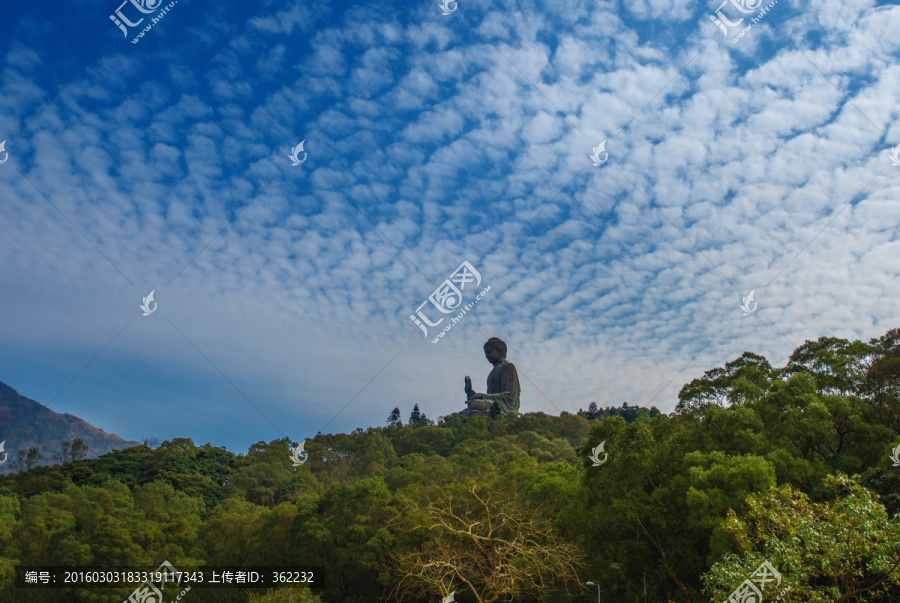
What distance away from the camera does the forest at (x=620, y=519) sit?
9805mm

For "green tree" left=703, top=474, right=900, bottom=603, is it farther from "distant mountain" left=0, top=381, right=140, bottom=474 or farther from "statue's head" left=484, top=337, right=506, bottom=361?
"distant mountain" left=0, top=381, right=140, bottom=474

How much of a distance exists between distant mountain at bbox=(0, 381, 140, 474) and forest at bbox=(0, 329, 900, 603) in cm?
9923

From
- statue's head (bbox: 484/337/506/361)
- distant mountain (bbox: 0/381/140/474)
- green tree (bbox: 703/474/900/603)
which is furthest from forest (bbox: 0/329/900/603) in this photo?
distant mountain (bbox: 0/381/140/474)

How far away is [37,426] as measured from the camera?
453 ft

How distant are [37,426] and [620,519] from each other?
15816 cm

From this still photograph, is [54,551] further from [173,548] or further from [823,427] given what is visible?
[823,427]

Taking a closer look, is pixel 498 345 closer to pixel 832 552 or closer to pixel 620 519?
pixel 620 519

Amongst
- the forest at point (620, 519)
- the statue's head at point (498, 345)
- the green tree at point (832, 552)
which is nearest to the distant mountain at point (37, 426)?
the statue's head at point (498, 345)

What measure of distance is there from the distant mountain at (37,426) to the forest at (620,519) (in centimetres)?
9923

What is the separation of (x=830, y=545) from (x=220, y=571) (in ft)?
88.4

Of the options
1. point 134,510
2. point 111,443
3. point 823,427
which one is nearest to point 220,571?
point 134,510

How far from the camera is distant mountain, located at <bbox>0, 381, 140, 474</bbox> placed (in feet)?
408

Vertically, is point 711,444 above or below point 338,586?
above

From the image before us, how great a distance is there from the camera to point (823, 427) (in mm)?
17562
